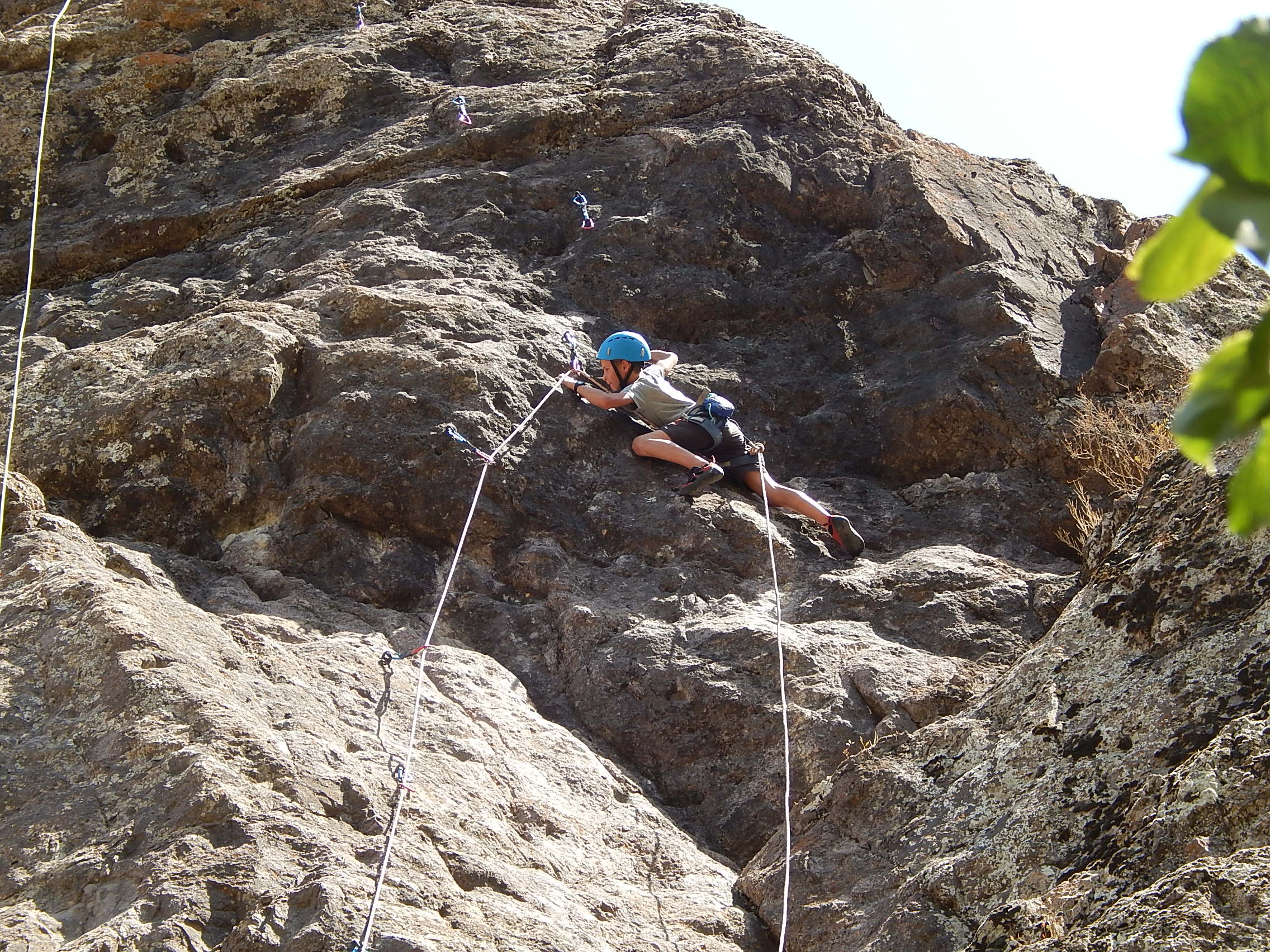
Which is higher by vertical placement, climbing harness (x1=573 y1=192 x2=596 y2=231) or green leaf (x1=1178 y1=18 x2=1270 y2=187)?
green leaf (x1=1178 y1=18 x2=1270 y2=187)

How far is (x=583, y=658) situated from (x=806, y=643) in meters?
1.01

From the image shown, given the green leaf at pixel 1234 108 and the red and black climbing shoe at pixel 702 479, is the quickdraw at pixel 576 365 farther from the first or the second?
the green leaf at pixel 1234 108

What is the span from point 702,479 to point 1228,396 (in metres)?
5.67

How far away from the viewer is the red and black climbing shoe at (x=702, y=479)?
20.9 ft

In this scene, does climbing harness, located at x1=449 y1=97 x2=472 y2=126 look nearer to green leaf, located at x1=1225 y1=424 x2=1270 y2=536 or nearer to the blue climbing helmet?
the blue climbing helmet

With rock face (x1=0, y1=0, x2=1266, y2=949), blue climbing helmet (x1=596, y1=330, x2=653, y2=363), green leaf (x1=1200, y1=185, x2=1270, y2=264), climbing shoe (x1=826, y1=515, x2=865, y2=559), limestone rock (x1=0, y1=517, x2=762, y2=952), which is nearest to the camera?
green leaf (x1=1200, y1=185, x2=1270, y2=264)

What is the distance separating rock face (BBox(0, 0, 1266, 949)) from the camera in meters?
3.97

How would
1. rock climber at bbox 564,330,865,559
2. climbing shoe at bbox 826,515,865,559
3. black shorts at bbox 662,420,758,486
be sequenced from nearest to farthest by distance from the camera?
1. climbing shoe at bbox 826,515,865,559
2. rock climber at bbox 564,330,865,559
3. black shorts at bbox 662,420,758,486

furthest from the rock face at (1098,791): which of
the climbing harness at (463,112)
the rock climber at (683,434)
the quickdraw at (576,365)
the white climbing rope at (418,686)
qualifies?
the climbing harness at (463,112)

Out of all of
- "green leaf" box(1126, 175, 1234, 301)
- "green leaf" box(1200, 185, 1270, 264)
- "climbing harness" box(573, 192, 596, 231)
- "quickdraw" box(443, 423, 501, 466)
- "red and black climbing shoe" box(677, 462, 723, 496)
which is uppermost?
"green leaf" box(1200, 185, 1270, 264)

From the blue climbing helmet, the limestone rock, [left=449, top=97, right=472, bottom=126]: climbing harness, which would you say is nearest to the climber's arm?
the blue climbing helmet

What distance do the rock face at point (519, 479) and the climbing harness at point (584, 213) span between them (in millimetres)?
91

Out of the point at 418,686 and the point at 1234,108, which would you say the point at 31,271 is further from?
the point at 1234,108

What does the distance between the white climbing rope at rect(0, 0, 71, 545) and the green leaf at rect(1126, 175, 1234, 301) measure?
4394 mm
